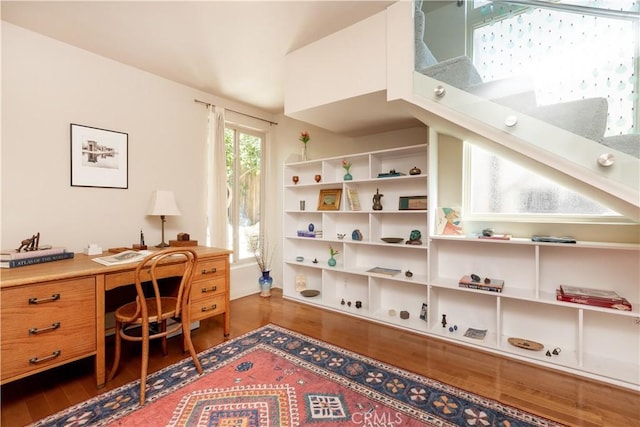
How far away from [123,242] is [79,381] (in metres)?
1.20

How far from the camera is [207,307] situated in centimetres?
253

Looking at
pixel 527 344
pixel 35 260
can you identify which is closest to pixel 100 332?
pixel 35 260

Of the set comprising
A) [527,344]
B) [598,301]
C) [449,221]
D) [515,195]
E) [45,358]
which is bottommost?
[527,344]

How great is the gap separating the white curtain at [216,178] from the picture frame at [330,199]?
117 centimetres

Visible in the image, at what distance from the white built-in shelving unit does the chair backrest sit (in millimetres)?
1643

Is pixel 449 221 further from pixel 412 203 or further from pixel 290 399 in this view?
pixel 290 399

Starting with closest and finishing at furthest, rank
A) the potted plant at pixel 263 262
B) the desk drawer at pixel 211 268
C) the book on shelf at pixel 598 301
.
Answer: the book on shelf at pixel 598 301 < the desk drawer at pixel 211 268 < the potted plant at pixel 263 262

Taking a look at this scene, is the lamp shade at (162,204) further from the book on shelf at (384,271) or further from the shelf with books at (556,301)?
→ the shelf with books at (556,301)

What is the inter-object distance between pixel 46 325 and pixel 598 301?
3520mm

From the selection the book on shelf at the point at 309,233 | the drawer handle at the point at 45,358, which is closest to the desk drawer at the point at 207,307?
the drawer handle at the point at 45,358

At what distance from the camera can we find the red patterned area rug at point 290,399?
63.1 inches

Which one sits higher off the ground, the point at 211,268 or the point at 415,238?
the point at 415,238

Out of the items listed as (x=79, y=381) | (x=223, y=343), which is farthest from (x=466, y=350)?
(x=79, y=381)

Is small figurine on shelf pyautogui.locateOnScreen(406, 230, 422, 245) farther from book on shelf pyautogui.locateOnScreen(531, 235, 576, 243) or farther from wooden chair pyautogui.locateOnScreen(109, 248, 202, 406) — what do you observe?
wooden chair pyautogui.locateOnScreen(109, 248, 202, 406)
